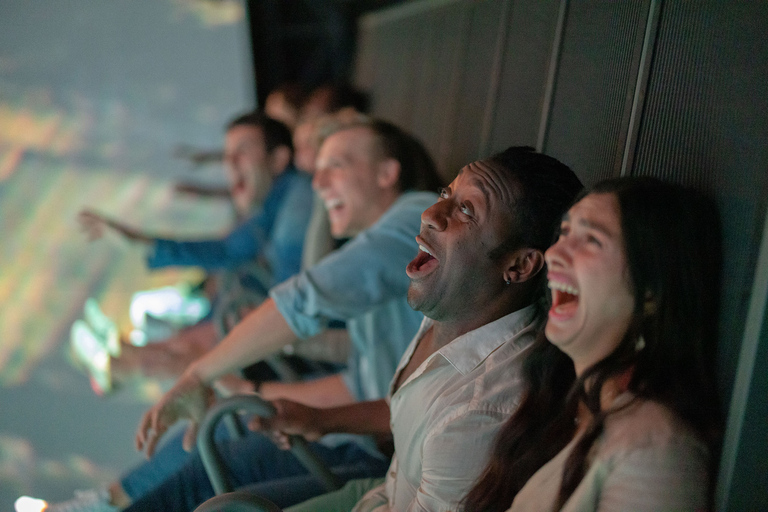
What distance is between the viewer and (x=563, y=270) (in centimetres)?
77

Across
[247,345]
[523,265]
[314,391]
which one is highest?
[523,265]

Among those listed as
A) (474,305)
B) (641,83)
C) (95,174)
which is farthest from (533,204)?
(95,174)

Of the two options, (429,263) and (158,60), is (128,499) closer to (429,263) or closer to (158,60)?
(429,263)

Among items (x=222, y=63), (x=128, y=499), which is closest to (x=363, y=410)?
(x=128, y=499)

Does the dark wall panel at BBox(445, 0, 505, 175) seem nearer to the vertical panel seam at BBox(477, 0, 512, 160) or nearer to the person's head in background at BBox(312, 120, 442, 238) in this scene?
the vertical panel seam at BBox(477, 0, 512, 160)

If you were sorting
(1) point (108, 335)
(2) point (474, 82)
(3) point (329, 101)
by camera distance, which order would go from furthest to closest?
1. (3) point (329, 101)
2. (1) point (108, 335)
3. (2) point (474, 82)

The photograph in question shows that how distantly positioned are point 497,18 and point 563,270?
55.8 inches

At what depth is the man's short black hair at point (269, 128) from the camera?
271 cm

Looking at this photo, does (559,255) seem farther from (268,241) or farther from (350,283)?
(268,241)

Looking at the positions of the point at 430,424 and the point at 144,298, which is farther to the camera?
the point at 144,298

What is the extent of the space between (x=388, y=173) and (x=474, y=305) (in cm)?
83

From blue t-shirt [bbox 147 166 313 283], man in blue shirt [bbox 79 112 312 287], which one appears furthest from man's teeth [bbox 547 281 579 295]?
man in blue shirt [bbox 79 112 312 287]

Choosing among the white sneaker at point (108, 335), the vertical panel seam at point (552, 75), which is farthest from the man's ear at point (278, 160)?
the vertical panel seam at point (552, 75)

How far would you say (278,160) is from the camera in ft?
8.96
